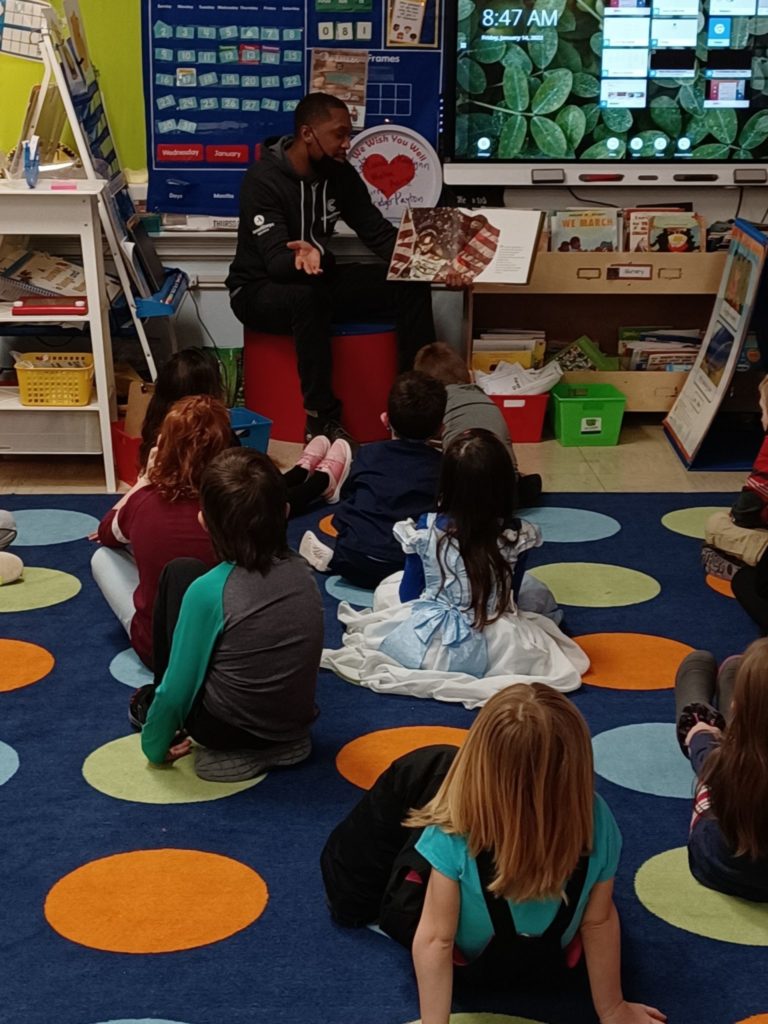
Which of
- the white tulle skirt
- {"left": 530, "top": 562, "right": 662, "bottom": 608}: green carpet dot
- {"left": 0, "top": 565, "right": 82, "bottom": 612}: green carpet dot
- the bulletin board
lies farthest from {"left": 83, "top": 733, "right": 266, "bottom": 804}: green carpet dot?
the bulletin board

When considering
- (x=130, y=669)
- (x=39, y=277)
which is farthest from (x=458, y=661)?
(x=39, y=277)

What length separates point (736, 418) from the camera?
5281 mm

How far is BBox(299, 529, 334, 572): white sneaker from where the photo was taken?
3639mm

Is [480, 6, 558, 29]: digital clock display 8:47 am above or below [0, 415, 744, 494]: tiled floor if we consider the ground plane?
above

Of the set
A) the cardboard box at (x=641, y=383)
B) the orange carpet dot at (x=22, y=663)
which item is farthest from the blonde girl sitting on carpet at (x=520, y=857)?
the cardboard box at (x=641, y=383)

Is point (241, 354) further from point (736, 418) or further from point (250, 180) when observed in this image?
point (736, 418)

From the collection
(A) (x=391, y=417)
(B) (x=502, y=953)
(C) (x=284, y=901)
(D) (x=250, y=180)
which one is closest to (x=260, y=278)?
(D) (x=250, y=180)

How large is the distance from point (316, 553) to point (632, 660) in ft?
3.18

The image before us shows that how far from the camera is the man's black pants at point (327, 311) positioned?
473 cm

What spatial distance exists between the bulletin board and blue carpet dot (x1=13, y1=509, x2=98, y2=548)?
169cm

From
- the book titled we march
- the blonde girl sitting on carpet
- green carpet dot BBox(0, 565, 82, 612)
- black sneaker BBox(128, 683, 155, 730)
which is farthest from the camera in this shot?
the book titled we march

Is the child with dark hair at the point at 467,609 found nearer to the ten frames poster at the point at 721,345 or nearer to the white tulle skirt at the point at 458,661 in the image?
the white tulle skirt at the point at 458,661

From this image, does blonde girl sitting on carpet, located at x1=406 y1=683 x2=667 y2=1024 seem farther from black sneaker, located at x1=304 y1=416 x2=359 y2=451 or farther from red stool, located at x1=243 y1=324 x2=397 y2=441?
red stool, located at x1=243 y1=324 x2=397 y2=441

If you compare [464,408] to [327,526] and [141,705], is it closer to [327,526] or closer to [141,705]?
[327,526]
